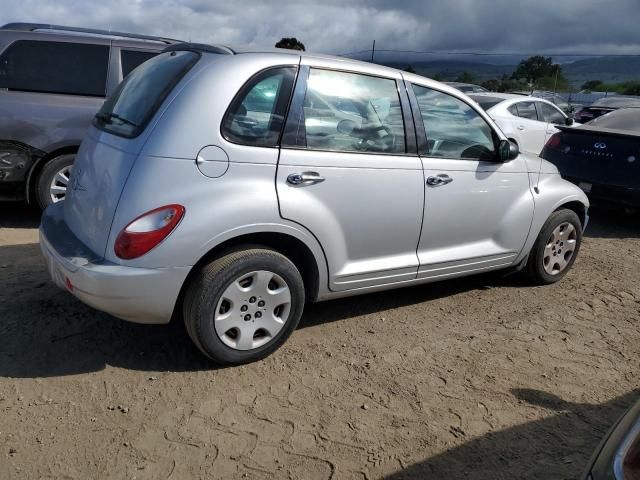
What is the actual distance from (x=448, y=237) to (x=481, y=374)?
1026mm

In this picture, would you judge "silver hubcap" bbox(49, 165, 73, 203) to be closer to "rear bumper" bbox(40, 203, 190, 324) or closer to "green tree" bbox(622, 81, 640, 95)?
"rear bumper" bbox(40, 203, 190, 324)

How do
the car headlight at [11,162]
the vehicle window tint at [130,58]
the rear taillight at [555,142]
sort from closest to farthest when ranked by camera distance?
the car headlight at [11,162] → the vehicle window tint at [130,58] → the rear taillight at [555,142]

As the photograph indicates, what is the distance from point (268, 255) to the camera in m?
3.40

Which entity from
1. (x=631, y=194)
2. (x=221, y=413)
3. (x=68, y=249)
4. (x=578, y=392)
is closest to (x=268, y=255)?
(x=221, y=413)

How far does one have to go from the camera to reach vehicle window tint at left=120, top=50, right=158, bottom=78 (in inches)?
250

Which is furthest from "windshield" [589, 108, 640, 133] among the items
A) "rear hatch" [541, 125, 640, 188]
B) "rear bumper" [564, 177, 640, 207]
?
"rear bumper" [564, 177, 640, 207]

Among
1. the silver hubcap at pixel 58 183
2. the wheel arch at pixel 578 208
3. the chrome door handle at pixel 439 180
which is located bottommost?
the silver hubcap at pixel 58 183

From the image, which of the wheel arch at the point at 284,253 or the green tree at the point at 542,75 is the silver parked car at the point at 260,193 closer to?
the wheel arch at the point at 284,253

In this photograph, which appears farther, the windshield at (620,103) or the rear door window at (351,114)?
the windshield at (620,103)

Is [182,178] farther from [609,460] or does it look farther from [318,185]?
[609,460]

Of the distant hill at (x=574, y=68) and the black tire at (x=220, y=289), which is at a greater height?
the distant hill at (x=574, y=68)

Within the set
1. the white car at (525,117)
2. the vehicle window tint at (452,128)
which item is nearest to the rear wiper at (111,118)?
the vehicle window tint at (452,128)

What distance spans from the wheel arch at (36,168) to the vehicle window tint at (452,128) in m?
3.65

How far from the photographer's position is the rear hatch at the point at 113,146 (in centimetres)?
322
